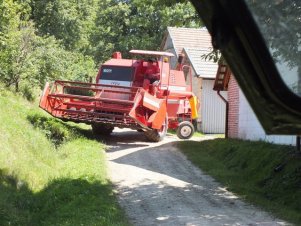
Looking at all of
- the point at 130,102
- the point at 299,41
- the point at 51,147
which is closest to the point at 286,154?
the point at 130,102

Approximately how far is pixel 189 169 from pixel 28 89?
37.7 feet

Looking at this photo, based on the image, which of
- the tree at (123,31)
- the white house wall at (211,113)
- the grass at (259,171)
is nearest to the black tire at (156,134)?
the grass at (259,171)

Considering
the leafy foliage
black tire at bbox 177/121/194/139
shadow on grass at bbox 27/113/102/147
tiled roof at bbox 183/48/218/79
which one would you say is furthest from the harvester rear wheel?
tiled roof at bbox 183/48/218/79

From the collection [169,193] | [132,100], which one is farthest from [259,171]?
[132,100]

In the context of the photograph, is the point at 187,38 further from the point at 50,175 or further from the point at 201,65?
the point at 50,175

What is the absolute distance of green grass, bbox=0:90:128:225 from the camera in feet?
28.3

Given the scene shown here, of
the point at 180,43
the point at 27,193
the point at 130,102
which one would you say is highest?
the point at 180,43

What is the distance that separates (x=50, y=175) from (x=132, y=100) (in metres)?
5.04

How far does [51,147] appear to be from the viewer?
14.4 m

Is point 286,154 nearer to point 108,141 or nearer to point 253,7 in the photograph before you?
point 108,141

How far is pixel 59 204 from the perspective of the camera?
9.30 meters

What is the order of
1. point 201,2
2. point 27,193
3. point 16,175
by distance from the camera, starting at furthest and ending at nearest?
point 16,175, point 27,193, point 201,2

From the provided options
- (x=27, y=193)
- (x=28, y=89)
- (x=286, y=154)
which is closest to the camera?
(x=27, y=193)

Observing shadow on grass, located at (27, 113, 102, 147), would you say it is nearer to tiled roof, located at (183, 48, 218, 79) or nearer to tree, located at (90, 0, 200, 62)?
Result: tiled roof, located at (183, 48, 218, 79)
